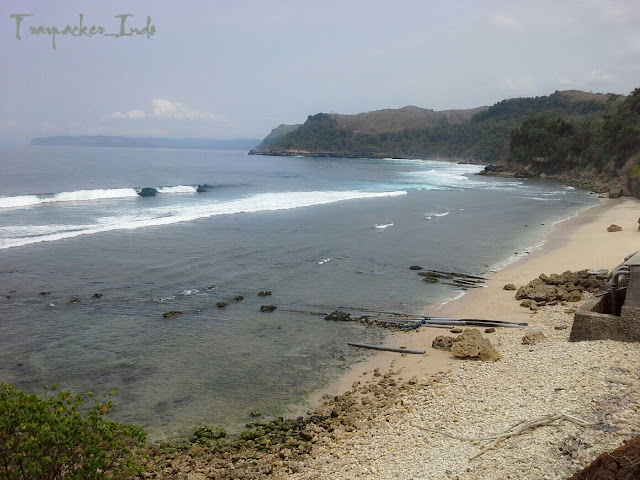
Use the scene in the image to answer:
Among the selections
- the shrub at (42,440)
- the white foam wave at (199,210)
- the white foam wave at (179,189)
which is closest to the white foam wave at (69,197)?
the white foam wave at (179,189)

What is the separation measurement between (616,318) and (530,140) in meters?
73.9

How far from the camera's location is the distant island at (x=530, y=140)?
184ft

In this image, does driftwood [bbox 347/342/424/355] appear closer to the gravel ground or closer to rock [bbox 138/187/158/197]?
the gravel ground

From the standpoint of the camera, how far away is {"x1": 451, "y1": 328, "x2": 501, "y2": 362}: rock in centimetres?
1153

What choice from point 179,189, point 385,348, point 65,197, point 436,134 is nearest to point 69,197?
point 65,197

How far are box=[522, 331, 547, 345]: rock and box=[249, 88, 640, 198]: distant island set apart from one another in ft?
119

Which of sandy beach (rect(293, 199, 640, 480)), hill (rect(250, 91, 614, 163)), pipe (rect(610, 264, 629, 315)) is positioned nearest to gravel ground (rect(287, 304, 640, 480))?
sandy beach (rect(293, 199, 640, 480))

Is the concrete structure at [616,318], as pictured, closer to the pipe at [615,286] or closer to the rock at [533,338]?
the pipe at [615,286]

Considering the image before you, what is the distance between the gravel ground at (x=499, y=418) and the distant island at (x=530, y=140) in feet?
126

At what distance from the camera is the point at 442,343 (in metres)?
12.6

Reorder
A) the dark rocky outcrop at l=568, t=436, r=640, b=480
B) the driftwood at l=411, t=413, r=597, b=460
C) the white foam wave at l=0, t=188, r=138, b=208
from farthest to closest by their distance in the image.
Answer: the white foam wave at l=0, t=188, r=138, b=208 < the driftwood at l=411, t=413, r=597, b=460 < the dark rocky outcrop at l=568, t=436, r=640, b=480

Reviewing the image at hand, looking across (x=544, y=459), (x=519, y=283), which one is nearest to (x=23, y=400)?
(x=544, y=459)

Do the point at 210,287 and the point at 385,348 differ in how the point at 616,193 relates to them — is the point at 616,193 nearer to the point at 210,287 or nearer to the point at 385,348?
the point at 210,287

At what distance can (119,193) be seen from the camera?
44938 millimetres
